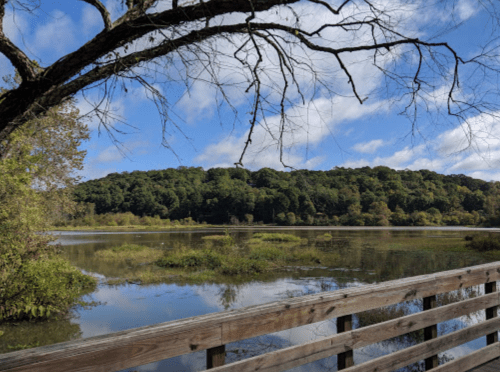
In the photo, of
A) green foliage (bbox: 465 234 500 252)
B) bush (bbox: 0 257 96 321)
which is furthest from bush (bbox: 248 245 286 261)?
green foliage (bbox: 465 234 500 252)

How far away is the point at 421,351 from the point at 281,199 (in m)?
68.1

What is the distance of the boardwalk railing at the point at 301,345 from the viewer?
5.56 feet

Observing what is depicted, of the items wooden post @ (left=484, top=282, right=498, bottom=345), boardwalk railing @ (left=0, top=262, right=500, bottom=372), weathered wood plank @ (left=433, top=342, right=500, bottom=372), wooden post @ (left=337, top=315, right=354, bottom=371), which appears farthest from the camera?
wooden post @ (left=484, top=282, right=498, bottom=345)

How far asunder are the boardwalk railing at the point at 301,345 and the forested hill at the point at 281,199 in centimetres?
→ 6445

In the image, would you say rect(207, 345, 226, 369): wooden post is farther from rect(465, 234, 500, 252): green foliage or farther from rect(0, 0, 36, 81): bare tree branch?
rect(465, 234, 500, 252): green foliage

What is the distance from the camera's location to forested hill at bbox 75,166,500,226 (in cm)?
7000

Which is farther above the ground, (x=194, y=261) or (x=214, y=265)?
(x=194, y=261)

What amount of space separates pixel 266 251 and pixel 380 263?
5595 mm

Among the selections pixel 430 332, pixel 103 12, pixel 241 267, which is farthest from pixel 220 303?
pixel 103 12

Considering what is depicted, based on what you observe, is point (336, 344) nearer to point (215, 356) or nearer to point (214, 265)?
point (215, 356)

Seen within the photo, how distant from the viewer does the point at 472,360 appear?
3.61 m

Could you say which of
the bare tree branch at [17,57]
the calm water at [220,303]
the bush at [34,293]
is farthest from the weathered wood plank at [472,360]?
the bush at [34,293]

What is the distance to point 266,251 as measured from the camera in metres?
19.8

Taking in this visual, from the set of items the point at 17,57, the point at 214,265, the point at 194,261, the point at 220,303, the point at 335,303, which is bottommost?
the point at 220,303
